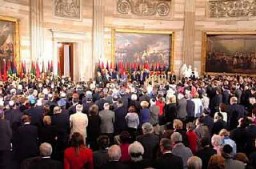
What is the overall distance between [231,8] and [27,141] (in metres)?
22.3

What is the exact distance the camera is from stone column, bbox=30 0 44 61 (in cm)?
2138

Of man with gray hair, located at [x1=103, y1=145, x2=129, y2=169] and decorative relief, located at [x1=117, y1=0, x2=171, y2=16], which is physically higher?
decorative relief, located at [x1=117, y1=0, x2=171, y2=16]

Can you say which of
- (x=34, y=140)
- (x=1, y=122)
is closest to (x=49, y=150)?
(x=34, y=140)

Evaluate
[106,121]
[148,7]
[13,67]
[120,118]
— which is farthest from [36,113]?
[148,7]

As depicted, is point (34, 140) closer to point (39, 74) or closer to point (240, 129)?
point (240, 129)

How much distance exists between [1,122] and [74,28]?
1630 cm

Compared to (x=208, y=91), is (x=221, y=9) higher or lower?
higher

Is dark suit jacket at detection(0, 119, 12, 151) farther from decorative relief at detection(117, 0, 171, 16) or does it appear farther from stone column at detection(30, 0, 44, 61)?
decorative relief at detection(117, 0, 171, 16)

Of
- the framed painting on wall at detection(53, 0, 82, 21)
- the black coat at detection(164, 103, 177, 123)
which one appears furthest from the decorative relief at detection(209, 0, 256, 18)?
the black coat at detection(164, 103, 177, 123)

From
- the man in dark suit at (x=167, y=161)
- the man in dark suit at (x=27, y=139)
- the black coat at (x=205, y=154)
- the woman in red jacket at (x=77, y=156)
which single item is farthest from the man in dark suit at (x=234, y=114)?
the woman in red jacket at (x=77, y=156)

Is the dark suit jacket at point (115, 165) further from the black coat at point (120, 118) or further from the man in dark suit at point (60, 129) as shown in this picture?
the black coat at point (120, 118)

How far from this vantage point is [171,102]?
41.3ft

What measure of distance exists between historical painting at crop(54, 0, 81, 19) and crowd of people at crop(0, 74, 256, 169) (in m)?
9.94

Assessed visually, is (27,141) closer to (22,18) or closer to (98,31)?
(22,18)
